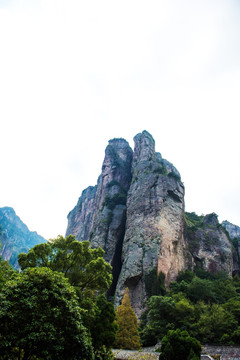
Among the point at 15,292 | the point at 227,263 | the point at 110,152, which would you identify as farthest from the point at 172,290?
the point at 110,152

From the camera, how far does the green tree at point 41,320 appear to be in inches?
330

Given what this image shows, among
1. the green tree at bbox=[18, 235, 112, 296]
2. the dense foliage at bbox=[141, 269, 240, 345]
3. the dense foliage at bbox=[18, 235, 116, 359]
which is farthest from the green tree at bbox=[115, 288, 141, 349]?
the green tree at bbox=[18, 235, 112, 296]

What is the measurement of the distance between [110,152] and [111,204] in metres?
15.9

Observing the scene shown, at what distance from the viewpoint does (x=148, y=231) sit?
37031mm

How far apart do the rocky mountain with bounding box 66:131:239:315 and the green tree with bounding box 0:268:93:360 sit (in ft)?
73.0

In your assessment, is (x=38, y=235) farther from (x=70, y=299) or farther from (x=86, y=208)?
(x=70, y=299)

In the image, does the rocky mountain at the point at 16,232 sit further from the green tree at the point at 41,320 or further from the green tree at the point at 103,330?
the green tree at the point at 41,320

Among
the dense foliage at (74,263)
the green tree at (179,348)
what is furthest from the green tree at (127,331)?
the green tree at (179,348)

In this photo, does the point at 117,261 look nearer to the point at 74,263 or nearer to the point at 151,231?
the point at 151,231

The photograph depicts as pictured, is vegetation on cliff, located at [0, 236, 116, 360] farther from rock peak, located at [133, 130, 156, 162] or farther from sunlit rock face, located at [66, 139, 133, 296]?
rock peak, located at [133, 130, 156, 162]

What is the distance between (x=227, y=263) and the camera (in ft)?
139

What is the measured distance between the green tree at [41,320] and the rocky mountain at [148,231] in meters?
22.3

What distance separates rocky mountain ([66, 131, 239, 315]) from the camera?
109 feet

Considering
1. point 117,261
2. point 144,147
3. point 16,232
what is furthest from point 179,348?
point 16,232
